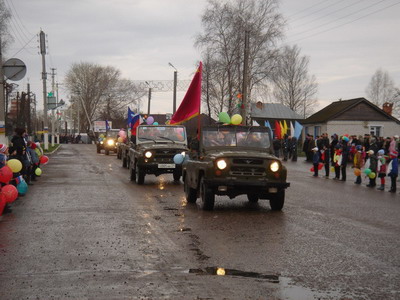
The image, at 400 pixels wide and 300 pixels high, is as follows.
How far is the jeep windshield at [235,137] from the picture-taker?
12648mm

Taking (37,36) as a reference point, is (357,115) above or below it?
below

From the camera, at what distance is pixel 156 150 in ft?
60.0

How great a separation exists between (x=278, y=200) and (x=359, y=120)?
154ft

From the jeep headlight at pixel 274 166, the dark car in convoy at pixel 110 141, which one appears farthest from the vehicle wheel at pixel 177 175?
the dark car in convoy at pixel 110 141

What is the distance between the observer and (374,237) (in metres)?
8.91

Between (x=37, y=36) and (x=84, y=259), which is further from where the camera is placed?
(x=37, y=36)

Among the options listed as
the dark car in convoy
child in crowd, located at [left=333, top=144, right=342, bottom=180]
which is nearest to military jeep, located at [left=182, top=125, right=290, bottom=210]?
child in crowd, located at [left=333, top=144, right=342, bottom=180]

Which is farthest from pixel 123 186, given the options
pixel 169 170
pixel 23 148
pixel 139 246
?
pixel 139 246

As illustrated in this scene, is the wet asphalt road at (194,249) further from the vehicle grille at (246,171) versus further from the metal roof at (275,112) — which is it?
the metal roof at (275,112)

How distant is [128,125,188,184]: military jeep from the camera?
59.7 ft

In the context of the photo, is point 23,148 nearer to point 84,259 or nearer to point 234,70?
point 84,259

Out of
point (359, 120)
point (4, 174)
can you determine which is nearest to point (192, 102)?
point (4, 174)

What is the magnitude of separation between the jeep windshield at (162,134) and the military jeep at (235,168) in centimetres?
680

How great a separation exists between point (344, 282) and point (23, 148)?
39.1ft
